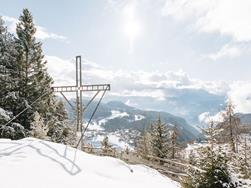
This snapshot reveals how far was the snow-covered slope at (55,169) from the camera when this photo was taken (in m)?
11.1

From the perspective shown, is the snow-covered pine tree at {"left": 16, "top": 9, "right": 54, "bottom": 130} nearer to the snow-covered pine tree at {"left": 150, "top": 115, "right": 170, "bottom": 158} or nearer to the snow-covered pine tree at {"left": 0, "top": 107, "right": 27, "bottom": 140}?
the snow-covered pine tree at {"left": 0, "top": 107, "right": 27, "bottom": 140}

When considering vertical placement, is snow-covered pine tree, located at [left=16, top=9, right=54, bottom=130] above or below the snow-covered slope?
above

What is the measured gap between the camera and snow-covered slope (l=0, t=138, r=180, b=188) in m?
11.1

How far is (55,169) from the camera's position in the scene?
42.0ft

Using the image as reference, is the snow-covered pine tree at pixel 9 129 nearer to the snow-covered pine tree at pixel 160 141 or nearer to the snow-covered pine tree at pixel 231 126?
the snow-covered pine tree at pixel 160 141

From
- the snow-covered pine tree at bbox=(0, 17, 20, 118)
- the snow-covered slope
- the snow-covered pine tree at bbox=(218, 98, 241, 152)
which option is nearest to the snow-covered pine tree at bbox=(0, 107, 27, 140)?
the snow-covered pine tree at bbox=(0, 17, 20, 118)

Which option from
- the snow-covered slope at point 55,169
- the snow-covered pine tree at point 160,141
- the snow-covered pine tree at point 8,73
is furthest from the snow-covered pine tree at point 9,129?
the snow-covered pine tree at point 160,141

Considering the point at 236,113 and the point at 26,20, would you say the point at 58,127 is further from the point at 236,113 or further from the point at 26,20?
the point at 236,113

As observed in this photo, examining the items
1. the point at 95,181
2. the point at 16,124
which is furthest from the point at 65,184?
the point at 16,124

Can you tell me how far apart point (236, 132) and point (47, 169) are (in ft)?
108

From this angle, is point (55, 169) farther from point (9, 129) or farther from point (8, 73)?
point (8, 73)

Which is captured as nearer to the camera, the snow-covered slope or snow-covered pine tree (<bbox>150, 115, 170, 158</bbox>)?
the snow-covered slope

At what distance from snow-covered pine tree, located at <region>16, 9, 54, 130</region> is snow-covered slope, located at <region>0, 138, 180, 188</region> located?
1768 cm

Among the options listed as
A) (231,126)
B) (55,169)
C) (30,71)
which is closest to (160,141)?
(231,126)
